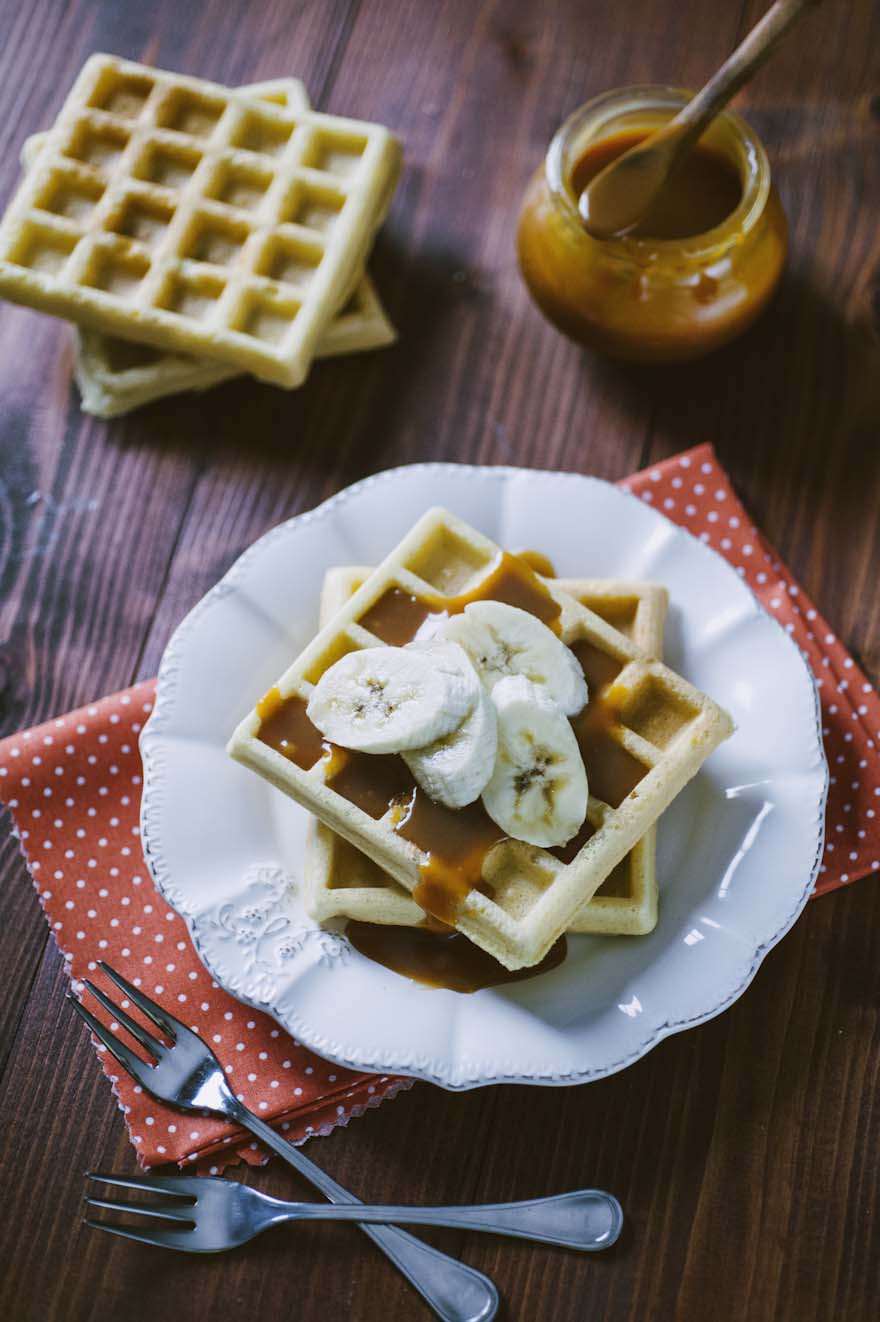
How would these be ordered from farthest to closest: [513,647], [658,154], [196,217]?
[196,217] → [658,154] → [513,647]

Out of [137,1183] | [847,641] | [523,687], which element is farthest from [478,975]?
[847,641]

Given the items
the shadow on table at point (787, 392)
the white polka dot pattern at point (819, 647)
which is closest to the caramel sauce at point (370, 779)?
the white polka dot pattern at point (819, 647)

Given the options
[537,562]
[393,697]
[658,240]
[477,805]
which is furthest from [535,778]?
[658,240]

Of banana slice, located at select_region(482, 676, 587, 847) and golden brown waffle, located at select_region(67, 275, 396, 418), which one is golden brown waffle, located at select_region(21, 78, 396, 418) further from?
banana slice, located at select_region(482, 676, 587, 847)

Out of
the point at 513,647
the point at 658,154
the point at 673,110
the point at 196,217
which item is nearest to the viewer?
the point at 513,647

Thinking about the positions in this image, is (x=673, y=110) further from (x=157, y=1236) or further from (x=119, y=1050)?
(x=157, y=1236)

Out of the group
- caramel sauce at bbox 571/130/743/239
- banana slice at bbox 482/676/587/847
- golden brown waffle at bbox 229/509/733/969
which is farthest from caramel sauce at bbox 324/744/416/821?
caramel sauce at bbox 571/130/743/239

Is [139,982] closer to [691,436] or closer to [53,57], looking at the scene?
[691,436]
